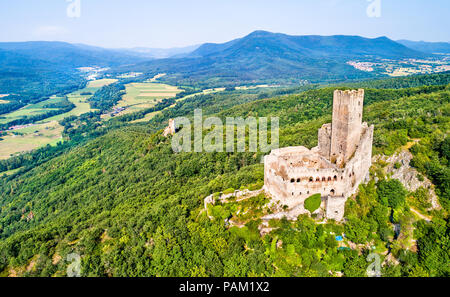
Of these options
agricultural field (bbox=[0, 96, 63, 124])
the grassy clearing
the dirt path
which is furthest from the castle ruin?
agricultural field (bbox=[0, 96, 63, 124])

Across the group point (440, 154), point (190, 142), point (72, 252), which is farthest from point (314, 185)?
point (190, 142)

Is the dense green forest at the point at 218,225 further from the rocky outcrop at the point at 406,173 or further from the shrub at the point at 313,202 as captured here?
the shrub at the point at 313,202

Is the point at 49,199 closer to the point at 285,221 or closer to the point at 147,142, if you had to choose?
the point at 147,142

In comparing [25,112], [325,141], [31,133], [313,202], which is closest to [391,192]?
[325,141]

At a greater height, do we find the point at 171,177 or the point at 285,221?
the point at 285,221

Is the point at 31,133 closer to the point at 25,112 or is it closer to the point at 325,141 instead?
the point at 25,112

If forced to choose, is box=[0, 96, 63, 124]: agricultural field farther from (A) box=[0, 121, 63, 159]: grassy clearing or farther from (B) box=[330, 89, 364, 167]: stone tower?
(B) box=[330, 89, 364, 167]: stone tower

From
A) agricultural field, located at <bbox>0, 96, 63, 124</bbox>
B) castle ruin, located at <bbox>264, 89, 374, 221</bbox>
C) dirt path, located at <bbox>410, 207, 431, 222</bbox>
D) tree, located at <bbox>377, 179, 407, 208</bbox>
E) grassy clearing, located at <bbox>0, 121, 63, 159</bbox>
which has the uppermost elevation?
castle ruin, located at <bbox>264, 89, 374, 221</bbox>
